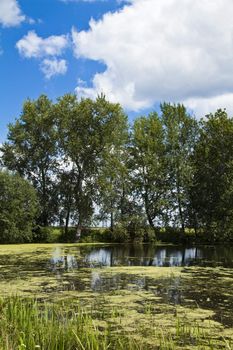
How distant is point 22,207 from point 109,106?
11644 millimetres

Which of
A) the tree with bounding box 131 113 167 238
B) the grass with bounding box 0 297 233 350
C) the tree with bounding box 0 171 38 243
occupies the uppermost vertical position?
the tree with bounding box 131 113 167 238

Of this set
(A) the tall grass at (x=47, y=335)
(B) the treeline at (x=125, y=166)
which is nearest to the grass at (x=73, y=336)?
(A) the tall grass at (x=47, y=335)

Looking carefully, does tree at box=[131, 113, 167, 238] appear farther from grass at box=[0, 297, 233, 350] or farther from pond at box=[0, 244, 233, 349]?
grass at box=[0, 297, 233, 350]

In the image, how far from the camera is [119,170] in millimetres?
41125

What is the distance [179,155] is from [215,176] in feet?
12.9

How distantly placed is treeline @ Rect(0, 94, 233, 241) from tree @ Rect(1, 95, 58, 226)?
93mm

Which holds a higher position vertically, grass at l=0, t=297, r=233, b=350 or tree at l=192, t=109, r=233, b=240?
tree at l=192, t=109, r=233, b=240

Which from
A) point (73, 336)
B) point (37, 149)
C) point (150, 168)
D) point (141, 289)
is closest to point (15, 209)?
point (37, 149)

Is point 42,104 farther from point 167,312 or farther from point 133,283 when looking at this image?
point 167,312

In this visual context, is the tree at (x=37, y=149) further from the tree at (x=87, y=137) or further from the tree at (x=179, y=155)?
the tree at (x=179, y=155)

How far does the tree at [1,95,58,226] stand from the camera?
41438 millimetres

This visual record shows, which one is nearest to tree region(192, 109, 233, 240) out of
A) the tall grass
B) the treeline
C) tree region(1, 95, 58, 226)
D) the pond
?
the treeline

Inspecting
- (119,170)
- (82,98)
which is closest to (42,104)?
(82,98)

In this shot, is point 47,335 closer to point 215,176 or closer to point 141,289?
point 141,289
